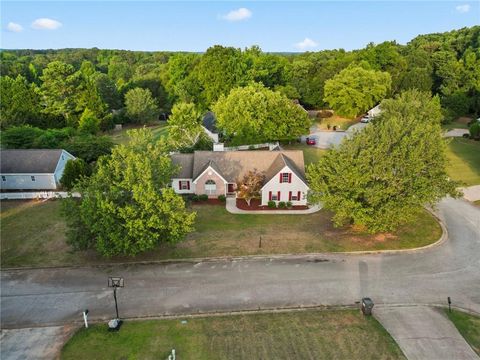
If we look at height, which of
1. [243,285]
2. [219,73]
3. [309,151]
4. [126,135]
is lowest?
[243,285]

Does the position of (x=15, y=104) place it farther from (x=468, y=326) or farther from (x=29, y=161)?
(x=468, y=326)

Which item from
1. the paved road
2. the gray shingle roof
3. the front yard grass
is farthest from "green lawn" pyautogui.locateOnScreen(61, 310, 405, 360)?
the gray shingle roof


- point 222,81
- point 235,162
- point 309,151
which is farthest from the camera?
point 222,81

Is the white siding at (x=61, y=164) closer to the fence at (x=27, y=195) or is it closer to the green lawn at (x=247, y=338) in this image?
the fence at (x=27, y=195)

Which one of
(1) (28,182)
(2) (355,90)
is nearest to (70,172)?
(1) (28,182)

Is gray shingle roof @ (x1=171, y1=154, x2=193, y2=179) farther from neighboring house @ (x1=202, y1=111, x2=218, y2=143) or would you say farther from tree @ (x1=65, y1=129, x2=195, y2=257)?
neighboring house @ (x1=202, y1=111, x2=218, y2=143)

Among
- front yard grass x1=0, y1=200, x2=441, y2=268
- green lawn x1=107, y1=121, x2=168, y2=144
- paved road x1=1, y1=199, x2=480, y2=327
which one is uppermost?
green lawn x1=107, y1=121, x2=168, y2=144

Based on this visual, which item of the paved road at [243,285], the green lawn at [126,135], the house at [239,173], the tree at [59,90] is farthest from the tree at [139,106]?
the paved road at [243,285]
